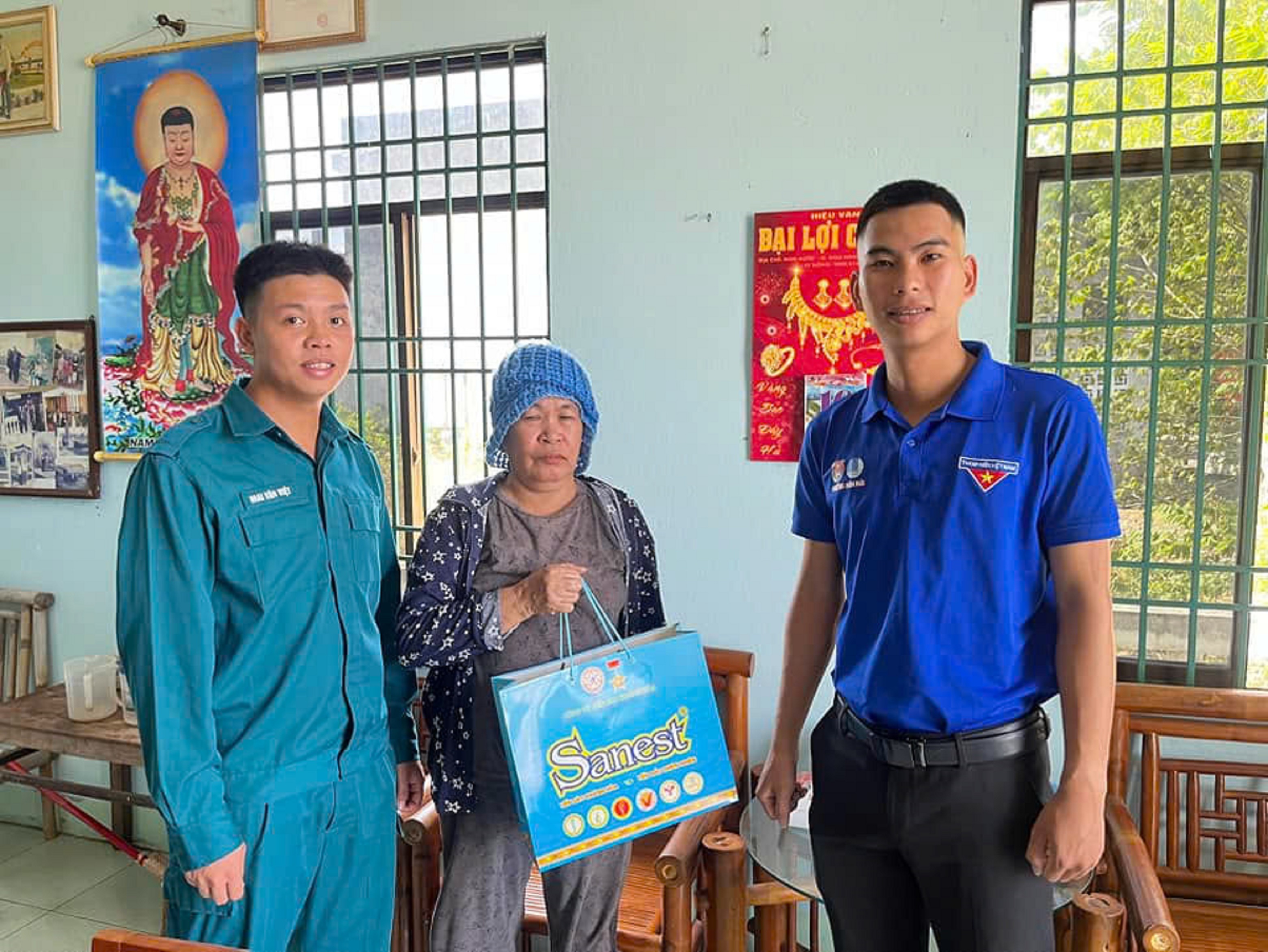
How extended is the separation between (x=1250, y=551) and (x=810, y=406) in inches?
40.9

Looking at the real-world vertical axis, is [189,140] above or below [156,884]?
above

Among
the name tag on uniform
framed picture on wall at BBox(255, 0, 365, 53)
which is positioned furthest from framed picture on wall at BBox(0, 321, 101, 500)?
the name tag on uniform

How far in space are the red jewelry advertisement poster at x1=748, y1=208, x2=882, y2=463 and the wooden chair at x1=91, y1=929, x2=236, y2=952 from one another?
1.77 meters

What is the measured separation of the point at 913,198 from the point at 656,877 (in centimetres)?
147

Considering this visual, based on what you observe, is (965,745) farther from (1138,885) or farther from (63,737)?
(63,737)

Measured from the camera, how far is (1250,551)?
2178 mm

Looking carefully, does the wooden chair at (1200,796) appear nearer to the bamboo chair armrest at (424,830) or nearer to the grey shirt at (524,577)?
the grey shirt at (524,577)

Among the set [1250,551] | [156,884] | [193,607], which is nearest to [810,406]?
[1250,551]

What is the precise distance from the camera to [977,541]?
125 centimetres

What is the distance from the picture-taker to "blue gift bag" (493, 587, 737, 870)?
1.42 metres

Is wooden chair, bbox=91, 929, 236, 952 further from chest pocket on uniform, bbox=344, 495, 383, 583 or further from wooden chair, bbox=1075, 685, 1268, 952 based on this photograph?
wooden chair, bbox=1075, 685, 1268, 952

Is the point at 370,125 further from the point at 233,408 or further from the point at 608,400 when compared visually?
the point at 233,408

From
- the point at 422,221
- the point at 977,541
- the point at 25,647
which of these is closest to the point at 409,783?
the point at 977,541

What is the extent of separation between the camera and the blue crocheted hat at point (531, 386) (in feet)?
5.20
